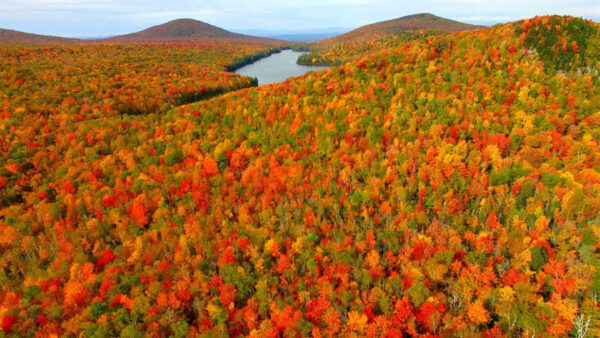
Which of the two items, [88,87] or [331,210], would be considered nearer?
[331,210]

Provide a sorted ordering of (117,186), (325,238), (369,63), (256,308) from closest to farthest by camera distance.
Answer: (256,308) < (325,238) < (117,186) < (369,63)

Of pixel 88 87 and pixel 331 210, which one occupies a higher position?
pixel 88 87

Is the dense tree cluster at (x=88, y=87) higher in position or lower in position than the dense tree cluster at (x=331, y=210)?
higher

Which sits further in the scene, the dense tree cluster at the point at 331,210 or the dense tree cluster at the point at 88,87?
the dense tree cluster at the point at 88,87

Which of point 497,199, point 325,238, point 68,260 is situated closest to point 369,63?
point 497,199

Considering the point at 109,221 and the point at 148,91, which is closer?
the point at 109,221

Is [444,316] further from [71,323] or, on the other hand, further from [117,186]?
[117,186]

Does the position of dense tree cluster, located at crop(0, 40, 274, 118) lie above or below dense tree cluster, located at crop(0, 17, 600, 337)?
above

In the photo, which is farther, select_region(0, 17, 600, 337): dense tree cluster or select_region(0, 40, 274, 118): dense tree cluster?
select_region(0, 40, 274, 118): dense tree cluster
